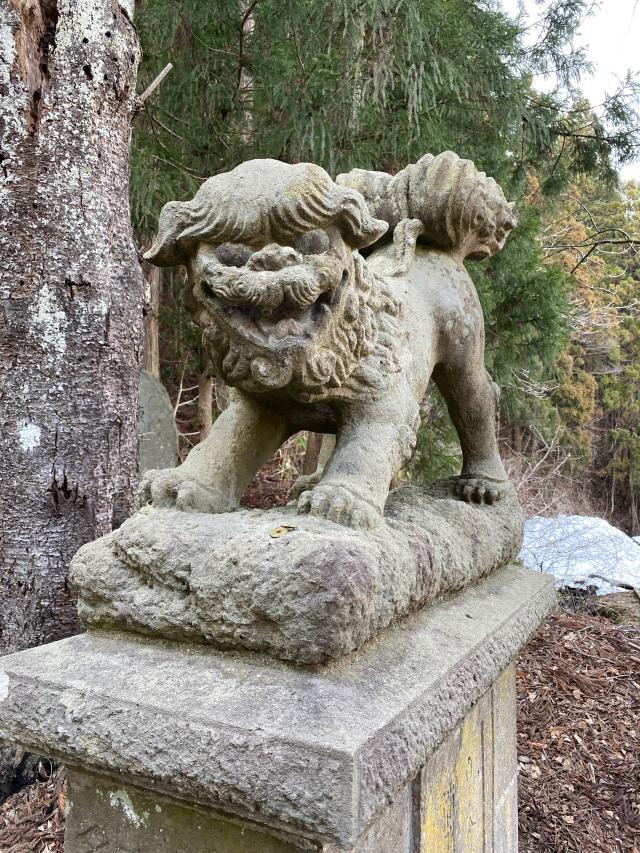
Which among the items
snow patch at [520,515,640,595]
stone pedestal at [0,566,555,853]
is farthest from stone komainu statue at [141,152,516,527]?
snow patch at [520,515,640,595]

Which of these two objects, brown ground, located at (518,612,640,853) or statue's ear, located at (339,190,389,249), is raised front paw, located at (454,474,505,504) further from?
brown ground, located at (518,612,640,853)

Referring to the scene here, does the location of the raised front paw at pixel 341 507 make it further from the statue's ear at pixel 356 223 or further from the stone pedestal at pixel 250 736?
the statue's ear at pixel 356 223

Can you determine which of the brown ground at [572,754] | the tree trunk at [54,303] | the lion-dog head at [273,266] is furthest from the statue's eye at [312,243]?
the brown ground at [572,754]

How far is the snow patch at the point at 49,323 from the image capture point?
194 centimetres

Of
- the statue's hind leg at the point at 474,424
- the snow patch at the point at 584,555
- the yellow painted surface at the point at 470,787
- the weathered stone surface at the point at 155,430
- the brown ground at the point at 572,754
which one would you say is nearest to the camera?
the yellow painted surface at the point at 470,787

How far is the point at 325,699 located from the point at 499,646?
511 mm

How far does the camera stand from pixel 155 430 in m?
4.11

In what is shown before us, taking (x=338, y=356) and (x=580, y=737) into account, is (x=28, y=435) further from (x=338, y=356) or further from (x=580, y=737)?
(x=580, y=737)

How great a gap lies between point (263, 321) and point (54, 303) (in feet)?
3.53

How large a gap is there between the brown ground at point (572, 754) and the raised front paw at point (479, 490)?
1066 millimetres

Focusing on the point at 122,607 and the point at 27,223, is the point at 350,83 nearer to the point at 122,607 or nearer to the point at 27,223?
the point at 27,223

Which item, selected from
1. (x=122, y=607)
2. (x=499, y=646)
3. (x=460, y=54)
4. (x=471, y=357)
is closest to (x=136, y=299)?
(x=471, y=357)

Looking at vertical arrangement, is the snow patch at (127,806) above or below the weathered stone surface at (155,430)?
below

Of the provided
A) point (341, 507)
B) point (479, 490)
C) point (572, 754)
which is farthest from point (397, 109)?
point (572, 754)
